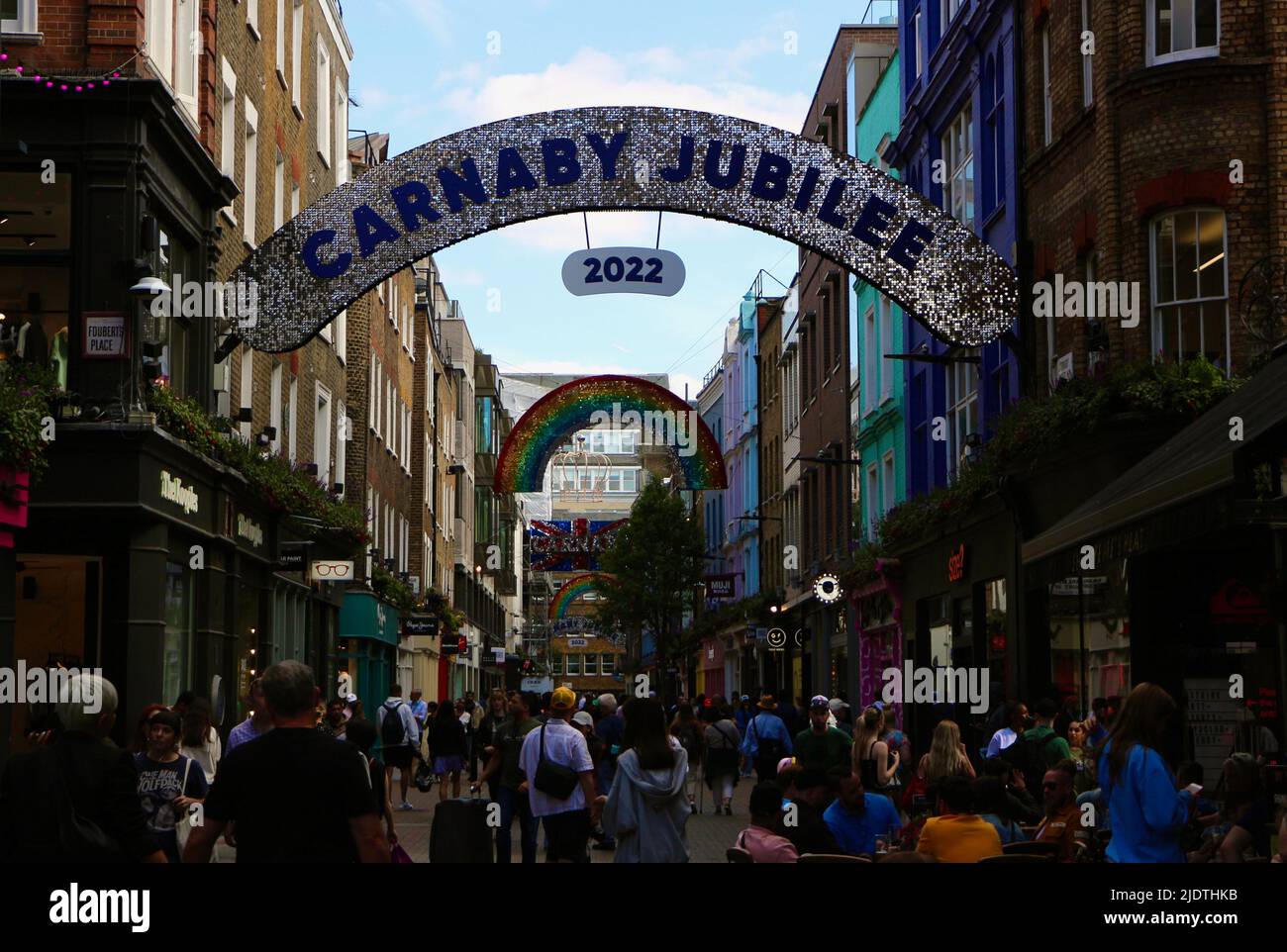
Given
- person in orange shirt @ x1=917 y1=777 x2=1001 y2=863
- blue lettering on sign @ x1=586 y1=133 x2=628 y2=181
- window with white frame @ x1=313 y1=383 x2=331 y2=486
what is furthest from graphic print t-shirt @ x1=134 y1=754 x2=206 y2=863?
window with white frame @ x1=313 y1=383 x2=331 y2=486

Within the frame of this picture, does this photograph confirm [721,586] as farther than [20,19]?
Yes

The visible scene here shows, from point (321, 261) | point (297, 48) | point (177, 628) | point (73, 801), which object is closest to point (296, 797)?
point (73, 801)

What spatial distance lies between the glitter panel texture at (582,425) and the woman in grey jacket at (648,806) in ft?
116

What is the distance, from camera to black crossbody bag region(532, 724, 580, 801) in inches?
572

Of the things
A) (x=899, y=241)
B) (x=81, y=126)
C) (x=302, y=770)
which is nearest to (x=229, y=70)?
(x=81, y=126)

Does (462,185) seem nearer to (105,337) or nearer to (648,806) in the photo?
(105,337)

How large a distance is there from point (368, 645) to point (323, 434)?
956cm

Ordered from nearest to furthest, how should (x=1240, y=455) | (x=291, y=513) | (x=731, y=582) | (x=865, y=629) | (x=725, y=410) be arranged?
(x=1240, y=455) < (x=291, y=513) < (x=865, y=629) < (x=731, y=582) < (x=725, y=410)

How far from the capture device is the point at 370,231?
72.0ft

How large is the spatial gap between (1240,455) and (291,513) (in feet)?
63.5

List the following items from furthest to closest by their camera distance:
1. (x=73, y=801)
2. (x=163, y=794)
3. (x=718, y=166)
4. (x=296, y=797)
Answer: (x=718, y=166)
(x=163, y=794)
(x=73, y=801)
(x=296, y=797)

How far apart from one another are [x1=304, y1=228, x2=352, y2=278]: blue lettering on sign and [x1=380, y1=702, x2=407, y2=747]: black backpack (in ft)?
26.4

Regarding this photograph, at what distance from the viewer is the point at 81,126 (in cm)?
2023
